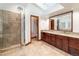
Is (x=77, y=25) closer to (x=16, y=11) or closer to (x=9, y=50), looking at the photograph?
(x=16, y=11)

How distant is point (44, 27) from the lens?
2.65 m

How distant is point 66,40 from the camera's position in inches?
116

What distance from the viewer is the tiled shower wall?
218cm

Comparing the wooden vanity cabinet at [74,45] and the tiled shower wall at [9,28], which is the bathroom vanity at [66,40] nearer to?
the wooden vanity cabinet at [74,45]

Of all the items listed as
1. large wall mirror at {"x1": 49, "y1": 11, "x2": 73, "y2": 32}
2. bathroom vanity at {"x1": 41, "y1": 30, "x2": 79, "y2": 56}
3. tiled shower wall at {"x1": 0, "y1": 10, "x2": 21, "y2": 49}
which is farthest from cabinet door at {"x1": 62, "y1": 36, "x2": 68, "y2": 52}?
tiled shower wall at {"x1": 0, "y1": 10, "x2": 21, "y2": 49}

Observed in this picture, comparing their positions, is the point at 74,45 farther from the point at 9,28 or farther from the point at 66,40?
the point at 9,28

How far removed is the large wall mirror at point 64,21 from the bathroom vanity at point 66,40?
24cm

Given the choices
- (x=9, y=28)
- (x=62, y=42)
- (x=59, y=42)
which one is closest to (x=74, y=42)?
(x=62, y=42)

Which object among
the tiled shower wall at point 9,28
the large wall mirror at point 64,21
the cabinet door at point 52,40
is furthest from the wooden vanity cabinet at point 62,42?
the tiled shower wall at point 9,28

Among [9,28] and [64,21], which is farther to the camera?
[64,21]

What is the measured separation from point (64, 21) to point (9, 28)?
4.77 feet

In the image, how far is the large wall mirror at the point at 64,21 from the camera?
2.57 m

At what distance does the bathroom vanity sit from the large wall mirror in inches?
9.6

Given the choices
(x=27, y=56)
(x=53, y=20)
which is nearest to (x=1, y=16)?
(x=27, y=56)
